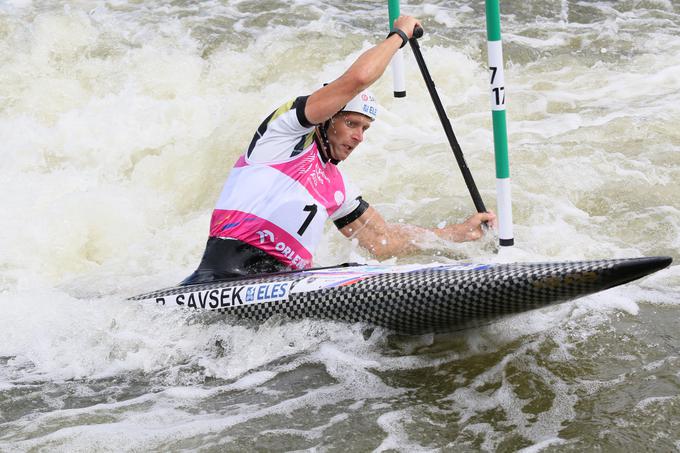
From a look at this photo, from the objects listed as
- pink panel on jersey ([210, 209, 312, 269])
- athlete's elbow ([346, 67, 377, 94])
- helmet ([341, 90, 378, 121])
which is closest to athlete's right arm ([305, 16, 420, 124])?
athlete's elbow ([346, 67, 377, 94])

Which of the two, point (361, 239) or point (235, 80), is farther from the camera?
point (235, 80)

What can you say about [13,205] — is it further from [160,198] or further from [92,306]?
[92,306]

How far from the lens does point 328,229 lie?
546cm

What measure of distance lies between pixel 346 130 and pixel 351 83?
36 cm

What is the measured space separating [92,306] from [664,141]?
3.99m

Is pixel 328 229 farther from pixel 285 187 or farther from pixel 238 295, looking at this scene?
pixel 238 295

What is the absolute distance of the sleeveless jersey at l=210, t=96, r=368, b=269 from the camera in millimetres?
3840

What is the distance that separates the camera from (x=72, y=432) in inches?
123

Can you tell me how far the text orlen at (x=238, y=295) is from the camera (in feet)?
12.2

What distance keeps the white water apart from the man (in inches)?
13.4

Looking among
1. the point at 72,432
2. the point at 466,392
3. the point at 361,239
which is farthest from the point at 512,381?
the point at 72,432

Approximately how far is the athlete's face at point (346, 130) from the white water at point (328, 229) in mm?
Result: 805

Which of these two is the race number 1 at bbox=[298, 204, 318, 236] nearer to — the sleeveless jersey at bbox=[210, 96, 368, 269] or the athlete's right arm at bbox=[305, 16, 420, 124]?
the sleeveless jersey at bbox=[210, 96, 368, 269]

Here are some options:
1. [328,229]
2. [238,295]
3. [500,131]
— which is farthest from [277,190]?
[328,229]
